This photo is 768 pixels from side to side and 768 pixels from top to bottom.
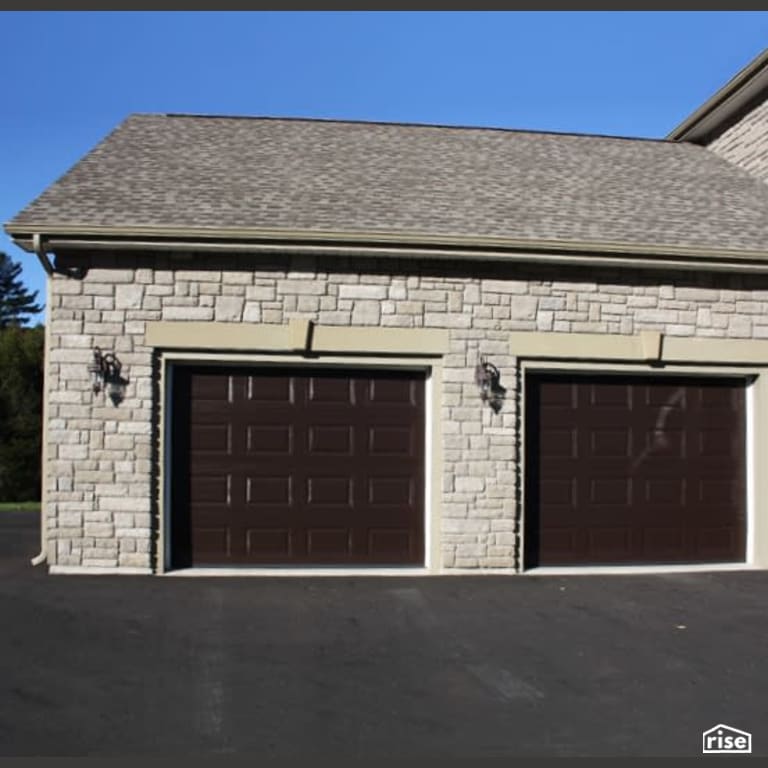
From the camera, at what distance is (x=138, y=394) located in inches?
387

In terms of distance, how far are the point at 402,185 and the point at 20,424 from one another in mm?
14510

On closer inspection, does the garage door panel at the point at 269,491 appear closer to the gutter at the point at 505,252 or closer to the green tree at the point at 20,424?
the gutter at the point at 505,252

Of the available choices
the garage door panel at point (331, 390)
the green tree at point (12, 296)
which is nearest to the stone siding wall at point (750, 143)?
the garage door panel at point (331, 390)

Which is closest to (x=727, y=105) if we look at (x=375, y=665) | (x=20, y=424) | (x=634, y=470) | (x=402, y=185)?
(x=402, y=185)

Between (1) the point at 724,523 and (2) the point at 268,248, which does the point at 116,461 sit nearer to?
(2) the point at 268,248

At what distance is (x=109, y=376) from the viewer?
385 inches

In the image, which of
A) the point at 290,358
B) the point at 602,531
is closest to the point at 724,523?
the point at 602,531

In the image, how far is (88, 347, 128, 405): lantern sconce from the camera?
9703 mm

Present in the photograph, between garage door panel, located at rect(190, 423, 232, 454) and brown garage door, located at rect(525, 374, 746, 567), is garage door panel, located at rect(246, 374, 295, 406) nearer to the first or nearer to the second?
garage door panel, located at rect(190, 423, 232, 454)

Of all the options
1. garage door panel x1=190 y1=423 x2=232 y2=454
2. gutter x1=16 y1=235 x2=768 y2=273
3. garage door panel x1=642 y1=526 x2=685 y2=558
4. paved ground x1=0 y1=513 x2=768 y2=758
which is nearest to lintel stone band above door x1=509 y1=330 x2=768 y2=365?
gutter x1=16 y1=235 x2=768 y2=273

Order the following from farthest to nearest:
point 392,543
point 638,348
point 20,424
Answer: point 20,424 < point 638,348 < point 392,543

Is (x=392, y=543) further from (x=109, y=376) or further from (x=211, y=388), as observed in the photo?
(x=109, y=376)

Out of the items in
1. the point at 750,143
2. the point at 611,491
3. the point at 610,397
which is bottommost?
the point at 611,491

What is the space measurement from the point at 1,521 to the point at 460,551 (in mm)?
8905
